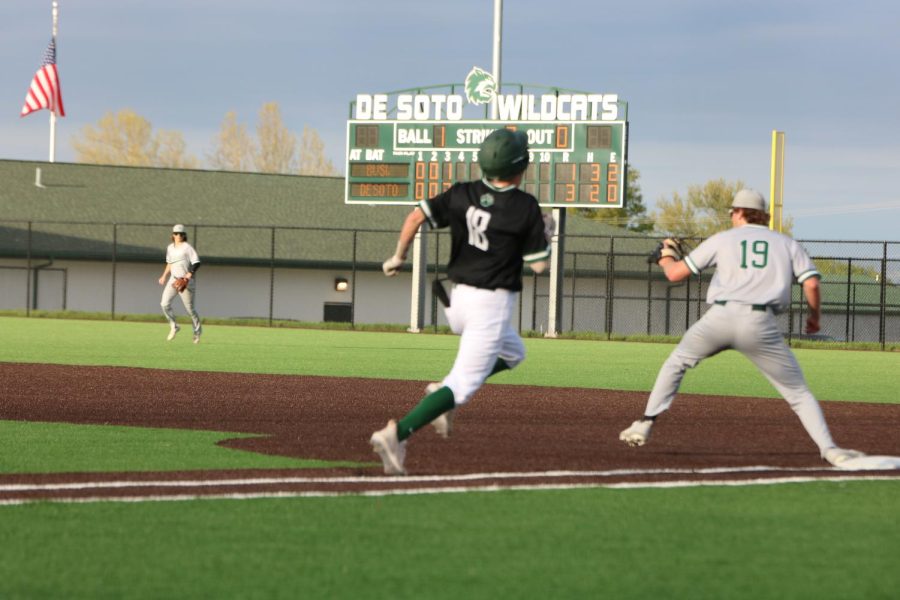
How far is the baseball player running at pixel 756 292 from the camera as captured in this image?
819 cm

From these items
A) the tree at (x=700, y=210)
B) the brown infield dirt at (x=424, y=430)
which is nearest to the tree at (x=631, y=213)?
the tree at (x=700, y=210)

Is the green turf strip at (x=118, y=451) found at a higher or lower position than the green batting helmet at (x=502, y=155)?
lower

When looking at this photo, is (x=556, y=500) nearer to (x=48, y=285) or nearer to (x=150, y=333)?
(x=150, y=333)

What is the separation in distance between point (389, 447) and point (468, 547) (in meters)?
1.85

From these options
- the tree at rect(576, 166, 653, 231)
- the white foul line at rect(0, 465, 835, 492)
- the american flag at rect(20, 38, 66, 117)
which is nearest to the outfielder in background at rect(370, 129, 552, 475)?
the white foul line at rect(0, 465, 835, 492)

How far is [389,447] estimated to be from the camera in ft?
23.7

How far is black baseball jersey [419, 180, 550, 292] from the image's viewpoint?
7512mm

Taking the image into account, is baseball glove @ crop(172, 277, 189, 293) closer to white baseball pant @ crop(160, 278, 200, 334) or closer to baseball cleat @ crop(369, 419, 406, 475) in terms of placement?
white baseball pant @ crop(160, 278, 200, 334)

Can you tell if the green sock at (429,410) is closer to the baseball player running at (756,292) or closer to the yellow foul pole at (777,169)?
the baseball player running at (756,292)

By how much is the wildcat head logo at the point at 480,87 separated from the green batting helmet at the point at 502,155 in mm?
27387

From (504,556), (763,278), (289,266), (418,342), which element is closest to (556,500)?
(504,556)

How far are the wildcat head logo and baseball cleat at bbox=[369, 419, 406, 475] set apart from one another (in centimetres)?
2803

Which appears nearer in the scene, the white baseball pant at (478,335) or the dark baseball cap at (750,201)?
the white baseball pant at (478,335)

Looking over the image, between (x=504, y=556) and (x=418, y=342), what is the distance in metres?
24.5
